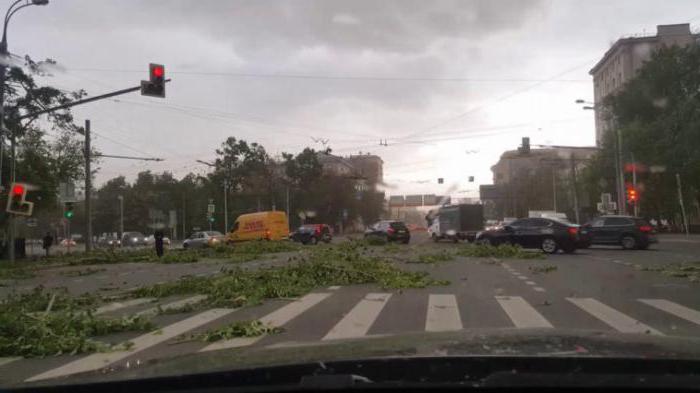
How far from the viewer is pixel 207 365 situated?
3.42 metres

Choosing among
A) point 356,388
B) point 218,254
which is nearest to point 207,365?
point 356,388

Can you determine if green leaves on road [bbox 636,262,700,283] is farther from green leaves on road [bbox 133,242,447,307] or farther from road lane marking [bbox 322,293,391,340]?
road lane marking [bbox 322,293,391,340]

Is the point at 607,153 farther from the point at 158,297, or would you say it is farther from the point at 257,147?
the point at 158,297

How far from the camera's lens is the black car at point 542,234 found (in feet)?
81.5

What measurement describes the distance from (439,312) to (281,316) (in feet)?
7.88

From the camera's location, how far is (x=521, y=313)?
→ 9406mm

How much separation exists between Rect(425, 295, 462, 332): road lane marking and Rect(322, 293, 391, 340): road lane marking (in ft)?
2.62

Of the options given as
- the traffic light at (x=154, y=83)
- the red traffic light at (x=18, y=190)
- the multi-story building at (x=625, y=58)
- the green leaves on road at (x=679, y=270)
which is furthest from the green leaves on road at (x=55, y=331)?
the multi-story building at (x=625, y=58)

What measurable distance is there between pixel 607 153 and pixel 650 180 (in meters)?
4.01

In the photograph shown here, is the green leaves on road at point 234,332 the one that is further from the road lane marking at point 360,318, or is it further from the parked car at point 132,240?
the parked car at point 132,240

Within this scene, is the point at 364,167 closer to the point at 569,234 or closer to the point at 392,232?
the point at 392,232

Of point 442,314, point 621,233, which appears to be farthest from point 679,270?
point 621,233

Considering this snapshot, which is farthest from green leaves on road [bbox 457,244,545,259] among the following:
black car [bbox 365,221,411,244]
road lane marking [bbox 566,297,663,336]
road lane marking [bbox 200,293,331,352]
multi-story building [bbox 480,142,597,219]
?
multi-story building [bbox 480,142,597,219]

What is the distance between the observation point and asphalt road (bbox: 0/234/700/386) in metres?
7.02
